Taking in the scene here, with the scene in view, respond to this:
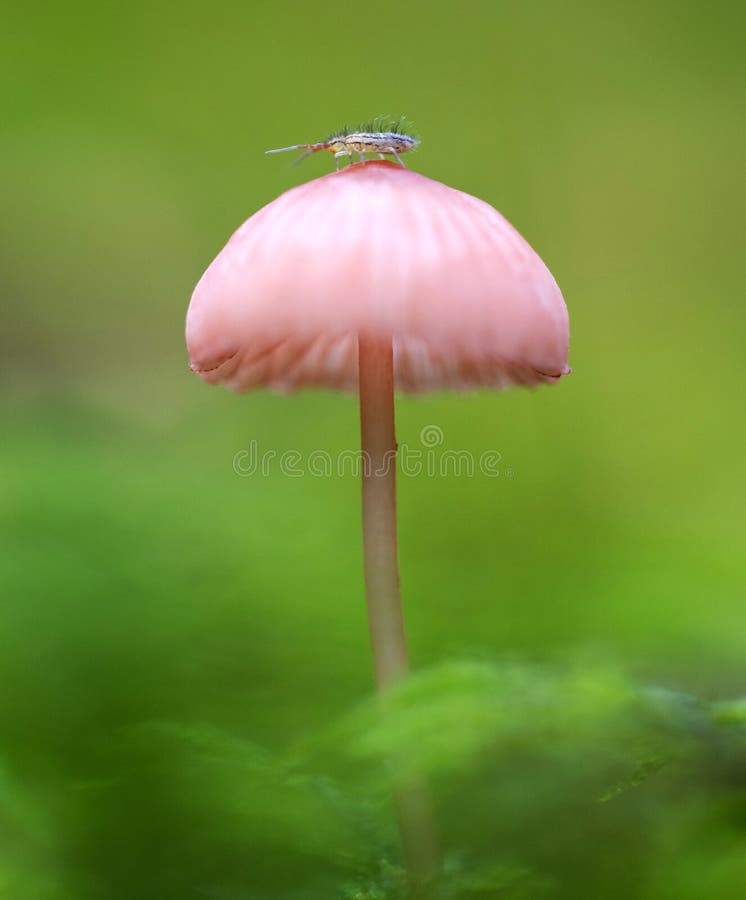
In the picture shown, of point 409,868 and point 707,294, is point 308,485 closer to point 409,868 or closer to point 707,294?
point 409,868

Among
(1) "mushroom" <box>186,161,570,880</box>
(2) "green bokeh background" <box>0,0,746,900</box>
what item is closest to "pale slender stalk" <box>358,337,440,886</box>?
(1) "mushroom" <box>186,161,570,880</box>

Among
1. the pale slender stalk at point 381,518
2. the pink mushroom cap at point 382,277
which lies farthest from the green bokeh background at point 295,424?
the pink mushroom cap at point 382,277

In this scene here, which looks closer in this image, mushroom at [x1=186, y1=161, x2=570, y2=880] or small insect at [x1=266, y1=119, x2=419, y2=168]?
mushroom at [x1=186, y1=161, x2=570, y2=880]

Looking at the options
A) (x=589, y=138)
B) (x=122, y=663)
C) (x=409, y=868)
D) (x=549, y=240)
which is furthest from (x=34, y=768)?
(x=589, y=138)

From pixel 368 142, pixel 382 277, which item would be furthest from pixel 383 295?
pixel 368 142

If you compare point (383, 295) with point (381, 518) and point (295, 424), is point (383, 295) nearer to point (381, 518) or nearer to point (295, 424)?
point (381, 518)

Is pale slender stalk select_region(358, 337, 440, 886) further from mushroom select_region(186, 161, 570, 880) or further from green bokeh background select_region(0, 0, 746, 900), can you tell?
green bokeh background select_region(0, 0, 746, 900)

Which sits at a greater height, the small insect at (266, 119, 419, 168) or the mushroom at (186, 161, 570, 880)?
the small insect at (266, 119, 419, 168)
